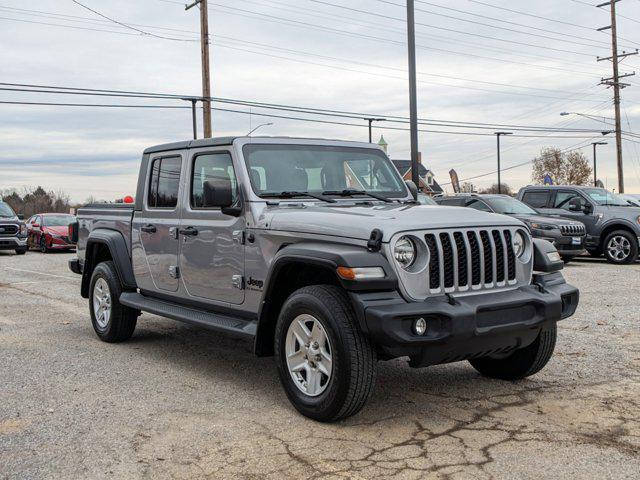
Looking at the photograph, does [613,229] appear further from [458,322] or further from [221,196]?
[458,322]

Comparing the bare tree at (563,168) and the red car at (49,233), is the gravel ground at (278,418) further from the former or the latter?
the bare tree at (563,168)

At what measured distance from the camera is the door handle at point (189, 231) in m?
6.18

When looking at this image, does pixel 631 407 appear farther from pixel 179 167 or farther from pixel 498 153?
pixel 498 153

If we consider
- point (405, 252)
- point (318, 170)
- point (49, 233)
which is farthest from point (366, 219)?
point (49, 233)

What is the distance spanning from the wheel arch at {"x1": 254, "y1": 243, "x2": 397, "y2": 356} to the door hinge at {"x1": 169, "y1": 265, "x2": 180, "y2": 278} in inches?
61.5

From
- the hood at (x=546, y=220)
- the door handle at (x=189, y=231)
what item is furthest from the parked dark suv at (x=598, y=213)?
the door handle at (x=189, y=231)

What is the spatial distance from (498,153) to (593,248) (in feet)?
135

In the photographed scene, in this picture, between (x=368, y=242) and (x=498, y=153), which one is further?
(x=498, y=153)

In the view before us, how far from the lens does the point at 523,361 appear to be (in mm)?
5602

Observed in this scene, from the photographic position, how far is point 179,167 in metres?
6.68

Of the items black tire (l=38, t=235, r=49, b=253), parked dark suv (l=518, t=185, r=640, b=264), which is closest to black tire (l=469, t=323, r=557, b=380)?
parked dark suv (l=518, t=185, r=640, b=264)

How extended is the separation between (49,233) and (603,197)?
700 inches

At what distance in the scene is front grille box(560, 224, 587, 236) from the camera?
1541 centimetres

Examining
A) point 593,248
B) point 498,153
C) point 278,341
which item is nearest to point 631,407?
point 278,341
